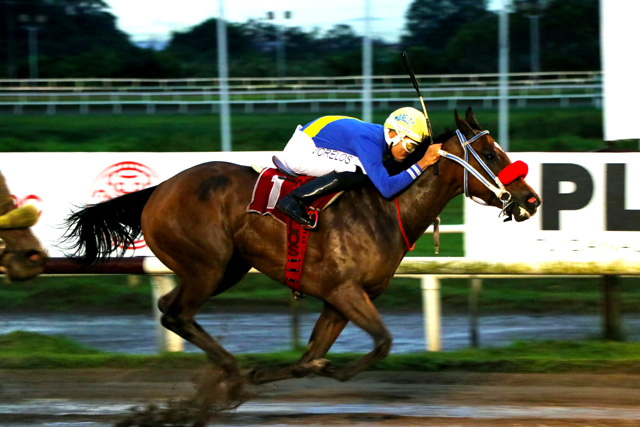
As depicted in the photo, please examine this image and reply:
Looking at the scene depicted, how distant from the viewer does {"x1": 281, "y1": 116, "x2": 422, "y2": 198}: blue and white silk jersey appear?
5168mm

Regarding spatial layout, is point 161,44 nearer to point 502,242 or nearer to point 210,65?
point 210,65

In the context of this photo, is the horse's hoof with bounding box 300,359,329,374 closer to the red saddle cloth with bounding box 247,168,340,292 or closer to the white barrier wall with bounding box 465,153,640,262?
the red saddle cloth with bounding box 247,168,340,292

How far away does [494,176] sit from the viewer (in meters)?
5.19

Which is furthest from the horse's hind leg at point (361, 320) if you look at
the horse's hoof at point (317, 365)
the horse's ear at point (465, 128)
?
the horse's ear at point (465, 128)

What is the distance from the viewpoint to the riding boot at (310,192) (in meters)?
5.13

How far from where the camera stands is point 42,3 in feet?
90.6

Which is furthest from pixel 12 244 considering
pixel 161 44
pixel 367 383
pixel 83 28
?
pixel 83 28

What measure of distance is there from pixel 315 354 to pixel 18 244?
1735 mm

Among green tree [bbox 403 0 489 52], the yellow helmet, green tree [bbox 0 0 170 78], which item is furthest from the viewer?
green tree [bbox 0 0 170 78]

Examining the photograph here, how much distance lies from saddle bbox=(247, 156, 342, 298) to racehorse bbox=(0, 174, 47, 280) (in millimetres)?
1293

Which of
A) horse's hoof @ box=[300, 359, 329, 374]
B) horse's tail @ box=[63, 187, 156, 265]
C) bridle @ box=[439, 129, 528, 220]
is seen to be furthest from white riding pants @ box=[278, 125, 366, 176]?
horse's hoof @ box=[300, 359, 329, 374]

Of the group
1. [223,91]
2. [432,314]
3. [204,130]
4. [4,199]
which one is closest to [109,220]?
[4,199]

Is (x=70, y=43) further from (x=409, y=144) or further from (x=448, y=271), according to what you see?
(x=409, y=144)

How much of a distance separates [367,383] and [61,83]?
2134cm
